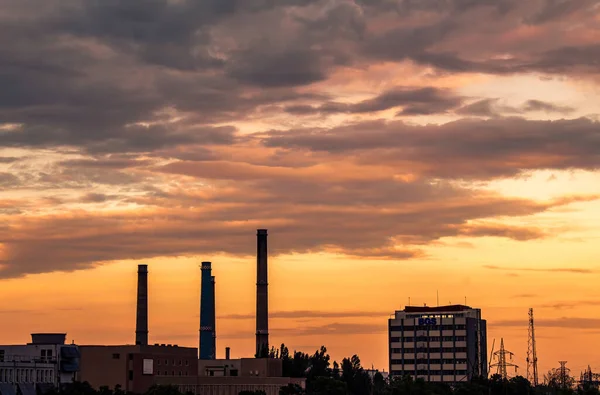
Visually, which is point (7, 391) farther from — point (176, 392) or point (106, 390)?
point (176, 392)

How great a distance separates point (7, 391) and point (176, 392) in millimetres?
31428

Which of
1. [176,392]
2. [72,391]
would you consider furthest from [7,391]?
[176,392]

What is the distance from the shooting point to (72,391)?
650 feet

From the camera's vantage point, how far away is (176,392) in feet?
653

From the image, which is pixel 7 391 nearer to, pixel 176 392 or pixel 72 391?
pixel 72 391

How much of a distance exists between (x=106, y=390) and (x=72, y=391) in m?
7.42

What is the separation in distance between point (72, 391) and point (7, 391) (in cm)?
1208

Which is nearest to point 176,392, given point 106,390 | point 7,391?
point 106,390

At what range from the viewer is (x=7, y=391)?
19788 cm

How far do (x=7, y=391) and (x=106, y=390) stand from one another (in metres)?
19.1
